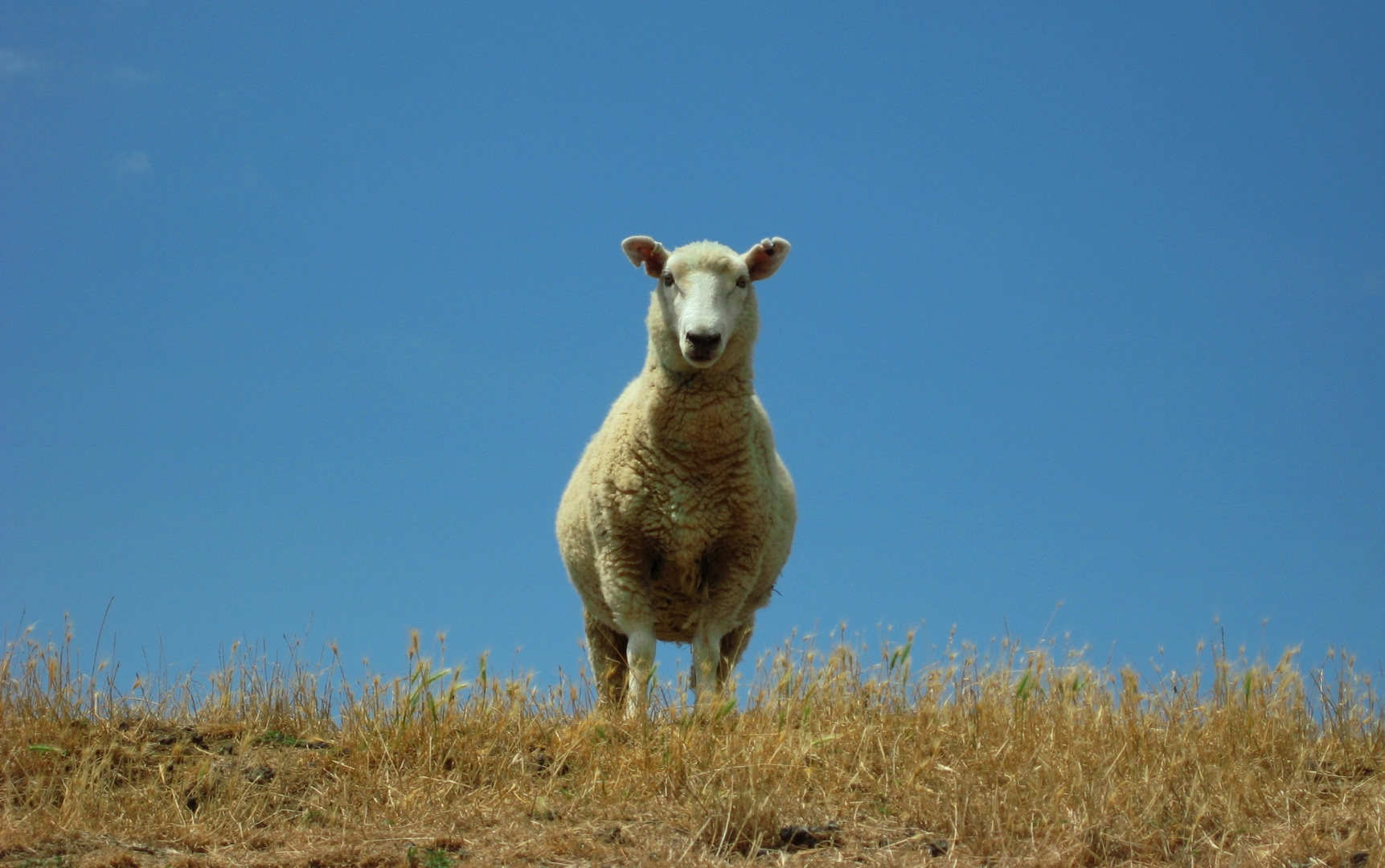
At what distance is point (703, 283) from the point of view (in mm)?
8961

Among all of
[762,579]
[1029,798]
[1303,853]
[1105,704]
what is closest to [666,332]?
[762,579]

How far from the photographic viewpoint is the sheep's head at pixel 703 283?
8.66m

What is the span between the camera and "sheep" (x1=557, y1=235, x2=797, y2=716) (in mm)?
8969

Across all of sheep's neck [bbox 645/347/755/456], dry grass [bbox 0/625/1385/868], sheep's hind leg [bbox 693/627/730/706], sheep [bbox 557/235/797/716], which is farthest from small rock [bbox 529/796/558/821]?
sheep's neck [bbox 645/347/755/456]

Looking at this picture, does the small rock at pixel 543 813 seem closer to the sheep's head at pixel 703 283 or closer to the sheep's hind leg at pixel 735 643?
the sheep's head at pixel 703 283

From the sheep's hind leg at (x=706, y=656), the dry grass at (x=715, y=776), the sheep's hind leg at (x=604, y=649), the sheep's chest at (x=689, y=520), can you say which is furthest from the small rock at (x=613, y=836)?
the sheep's hind leg at (x=604, y=649)

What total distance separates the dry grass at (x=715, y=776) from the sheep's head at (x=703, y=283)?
7.40ft

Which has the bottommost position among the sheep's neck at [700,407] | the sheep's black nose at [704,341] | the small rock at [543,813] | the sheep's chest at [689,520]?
the small rock at [543,813]

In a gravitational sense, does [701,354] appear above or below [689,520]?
above

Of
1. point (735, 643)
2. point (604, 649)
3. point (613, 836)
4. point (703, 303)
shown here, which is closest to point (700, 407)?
point (703, 303)

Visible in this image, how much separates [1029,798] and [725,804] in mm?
1433

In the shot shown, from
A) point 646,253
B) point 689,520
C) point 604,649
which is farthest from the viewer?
point 604,649

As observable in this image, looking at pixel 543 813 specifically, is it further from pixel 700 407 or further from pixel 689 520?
pixel 700 407

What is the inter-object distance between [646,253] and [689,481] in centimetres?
189
